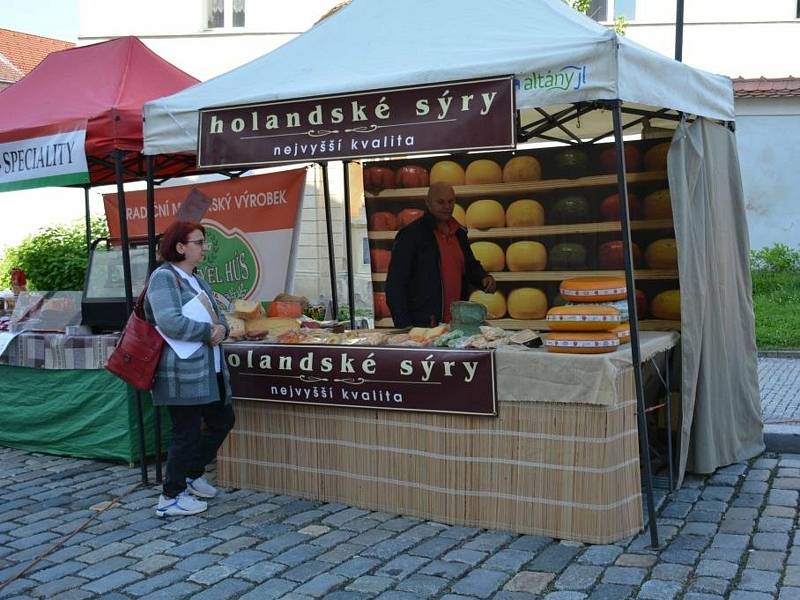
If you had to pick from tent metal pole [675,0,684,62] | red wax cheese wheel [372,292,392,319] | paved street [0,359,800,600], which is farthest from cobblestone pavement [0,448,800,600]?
tent metal pole [675,0,684,62]

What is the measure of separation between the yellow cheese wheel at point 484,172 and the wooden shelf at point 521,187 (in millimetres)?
46

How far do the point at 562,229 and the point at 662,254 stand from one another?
0.80m

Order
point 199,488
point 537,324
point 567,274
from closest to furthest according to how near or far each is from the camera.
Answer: point 199,488 < point 567,274 < point 537,324

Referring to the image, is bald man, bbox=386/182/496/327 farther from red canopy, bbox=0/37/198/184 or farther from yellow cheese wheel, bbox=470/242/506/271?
red canopy, bbox=0/37/198/184

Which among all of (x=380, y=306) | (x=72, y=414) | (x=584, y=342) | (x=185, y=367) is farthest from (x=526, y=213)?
(x=72, y=414)

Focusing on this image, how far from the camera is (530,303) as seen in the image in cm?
658

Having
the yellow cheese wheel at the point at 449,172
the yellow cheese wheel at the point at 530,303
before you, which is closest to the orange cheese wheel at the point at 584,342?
the yellow cheese wheel at the point at 530,303

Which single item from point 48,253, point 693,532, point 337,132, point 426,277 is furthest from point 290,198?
point 48,253

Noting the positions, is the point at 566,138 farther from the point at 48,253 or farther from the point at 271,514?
the point at 48,253

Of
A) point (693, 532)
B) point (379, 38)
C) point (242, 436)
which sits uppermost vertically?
point (379, 38)

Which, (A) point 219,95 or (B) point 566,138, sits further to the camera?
(B) point 566,138

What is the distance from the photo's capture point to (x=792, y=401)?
7672 millimetres

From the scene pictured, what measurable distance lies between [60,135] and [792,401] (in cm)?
608

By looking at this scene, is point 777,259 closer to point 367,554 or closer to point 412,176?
point 412,176
